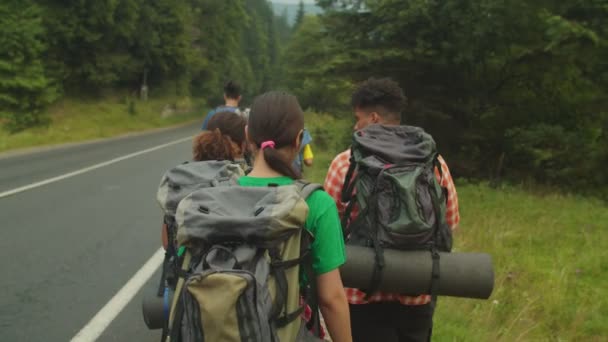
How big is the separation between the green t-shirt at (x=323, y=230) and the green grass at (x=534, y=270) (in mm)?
2714

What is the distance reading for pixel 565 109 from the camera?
490 inches

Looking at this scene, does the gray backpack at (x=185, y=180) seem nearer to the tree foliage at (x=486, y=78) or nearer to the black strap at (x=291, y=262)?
the black strap at (x=291, y=262)

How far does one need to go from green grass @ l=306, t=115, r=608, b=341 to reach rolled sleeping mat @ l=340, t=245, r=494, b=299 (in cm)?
201

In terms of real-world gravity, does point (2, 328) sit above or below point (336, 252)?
below

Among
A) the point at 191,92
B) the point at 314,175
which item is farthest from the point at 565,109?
the point at 191,92

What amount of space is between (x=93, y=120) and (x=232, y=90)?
2403 cm

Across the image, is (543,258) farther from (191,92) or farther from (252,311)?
(191,92)

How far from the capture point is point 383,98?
300 centimetres

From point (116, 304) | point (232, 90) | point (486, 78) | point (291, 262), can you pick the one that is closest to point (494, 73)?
point (486, 78)

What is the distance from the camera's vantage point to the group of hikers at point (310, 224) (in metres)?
1.83

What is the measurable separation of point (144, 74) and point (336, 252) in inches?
1436

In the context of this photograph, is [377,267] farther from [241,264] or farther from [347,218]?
[241,264]

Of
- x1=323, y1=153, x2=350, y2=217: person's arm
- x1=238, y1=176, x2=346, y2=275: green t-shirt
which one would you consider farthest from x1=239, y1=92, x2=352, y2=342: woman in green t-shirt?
x1=323, y1=153, x2=350, y2=217: person's arm

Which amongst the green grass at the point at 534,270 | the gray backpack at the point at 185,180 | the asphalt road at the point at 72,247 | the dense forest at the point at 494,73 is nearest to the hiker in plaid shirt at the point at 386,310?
the gray backpack at the point at 185,180
